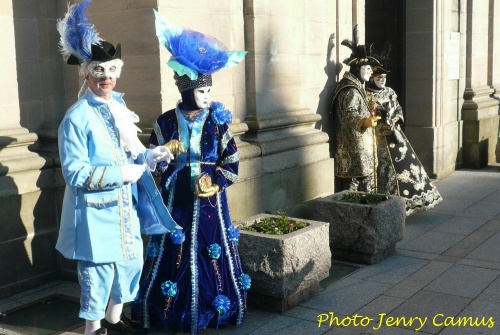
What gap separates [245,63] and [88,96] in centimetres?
289

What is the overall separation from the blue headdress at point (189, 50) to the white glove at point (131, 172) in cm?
78

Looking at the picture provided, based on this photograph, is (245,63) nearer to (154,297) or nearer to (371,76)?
(371,76)

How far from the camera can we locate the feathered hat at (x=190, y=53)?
15.6 ft

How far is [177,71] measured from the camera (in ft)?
15.6

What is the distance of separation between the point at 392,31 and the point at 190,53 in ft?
23.4

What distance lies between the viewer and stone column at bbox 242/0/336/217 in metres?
7.01

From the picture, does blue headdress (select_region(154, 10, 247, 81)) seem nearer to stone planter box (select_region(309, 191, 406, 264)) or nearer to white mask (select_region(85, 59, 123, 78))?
white mask (select_region(85, 59, 123, 78))

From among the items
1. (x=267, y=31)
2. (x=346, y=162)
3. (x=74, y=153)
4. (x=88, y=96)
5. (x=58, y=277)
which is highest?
(x=267, y=31)

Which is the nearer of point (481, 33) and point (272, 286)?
point (272, 286)

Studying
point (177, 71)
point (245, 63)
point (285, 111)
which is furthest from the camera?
point (285, 111)

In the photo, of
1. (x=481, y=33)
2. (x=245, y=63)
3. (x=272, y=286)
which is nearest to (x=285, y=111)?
(x=245, y=63)

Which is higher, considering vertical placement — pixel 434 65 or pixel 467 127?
pixel 434 65

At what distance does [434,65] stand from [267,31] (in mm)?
4656

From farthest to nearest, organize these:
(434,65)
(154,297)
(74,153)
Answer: (434,65) → (154,297) → (74,153)
